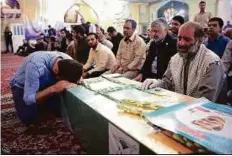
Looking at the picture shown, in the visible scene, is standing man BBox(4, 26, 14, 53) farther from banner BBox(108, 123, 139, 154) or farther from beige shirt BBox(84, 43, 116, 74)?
banner BBox(108, 123, 139, 154)

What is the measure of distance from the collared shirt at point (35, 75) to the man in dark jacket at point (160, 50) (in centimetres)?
129

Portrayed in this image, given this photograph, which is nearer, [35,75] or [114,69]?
[35,75]

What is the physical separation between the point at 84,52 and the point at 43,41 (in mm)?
6638

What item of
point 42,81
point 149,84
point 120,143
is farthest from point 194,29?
point 42,81

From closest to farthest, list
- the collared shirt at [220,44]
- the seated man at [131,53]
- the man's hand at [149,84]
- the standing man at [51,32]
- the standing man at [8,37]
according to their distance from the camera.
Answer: the man's hand at [149,84], the collared shirt at [220,44], the seated man at [131,53], the standing man at [51,32], the standing man at [8,37]

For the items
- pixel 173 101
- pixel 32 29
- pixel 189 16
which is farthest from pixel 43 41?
pixel 173 101

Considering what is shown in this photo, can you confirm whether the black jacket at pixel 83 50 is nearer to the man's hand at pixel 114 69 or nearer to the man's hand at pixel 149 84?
the man's hand at pixel 114 69

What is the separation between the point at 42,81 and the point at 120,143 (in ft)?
4.27

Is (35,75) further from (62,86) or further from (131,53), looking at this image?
(131,53)

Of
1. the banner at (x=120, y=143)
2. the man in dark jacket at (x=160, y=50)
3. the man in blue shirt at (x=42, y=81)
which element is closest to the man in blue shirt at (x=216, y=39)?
the man in dark jacket at (x=160, y=50)

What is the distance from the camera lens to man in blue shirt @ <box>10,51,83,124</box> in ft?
6.75

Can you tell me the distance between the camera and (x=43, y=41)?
10586 mm

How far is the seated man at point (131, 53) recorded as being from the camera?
3525mm

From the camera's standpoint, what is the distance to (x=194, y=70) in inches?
76.5
